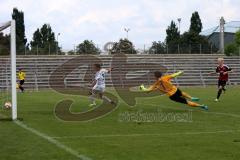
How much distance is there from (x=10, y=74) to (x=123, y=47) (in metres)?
47.4

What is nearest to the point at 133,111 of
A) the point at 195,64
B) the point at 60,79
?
the point at 60,79

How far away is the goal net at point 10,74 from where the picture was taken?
1661cm

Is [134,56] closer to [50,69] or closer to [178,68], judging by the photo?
[178,68]

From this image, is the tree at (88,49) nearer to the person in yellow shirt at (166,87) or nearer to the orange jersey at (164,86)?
the person in yellow shirt at (166,87)

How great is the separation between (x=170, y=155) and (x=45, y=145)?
266cm

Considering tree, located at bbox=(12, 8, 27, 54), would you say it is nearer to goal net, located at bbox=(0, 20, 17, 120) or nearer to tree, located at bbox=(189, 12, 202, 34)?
tree, located at bbox=(189, 12, 202, 34)

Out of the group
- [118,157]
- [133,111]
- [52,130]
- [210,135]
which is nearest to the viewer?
[118,157]

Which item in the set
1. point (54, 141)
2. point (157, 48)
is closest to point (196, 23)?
point (157, 48)

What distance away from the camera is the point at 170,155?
9.71 meters

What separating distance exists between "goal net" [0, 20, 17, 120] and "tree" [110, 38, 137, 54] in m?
26.0

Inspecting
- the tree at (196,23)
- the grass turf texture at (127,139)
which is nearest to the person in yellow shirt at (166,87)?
the grass turf texture at (127,139)

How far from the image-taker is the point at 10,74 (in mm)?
24094

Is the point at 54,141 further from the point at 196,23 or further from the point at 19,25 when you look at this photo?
the point at 196,23

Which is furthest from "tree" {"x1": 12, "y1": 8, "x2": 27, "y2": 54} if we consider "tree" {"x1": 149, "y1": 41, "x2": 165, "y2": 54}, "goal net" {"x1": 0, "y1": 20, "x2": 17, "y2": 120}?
"goal net" {"x1": 0, "y1": 20, "x2": 17, "y2": 120}
